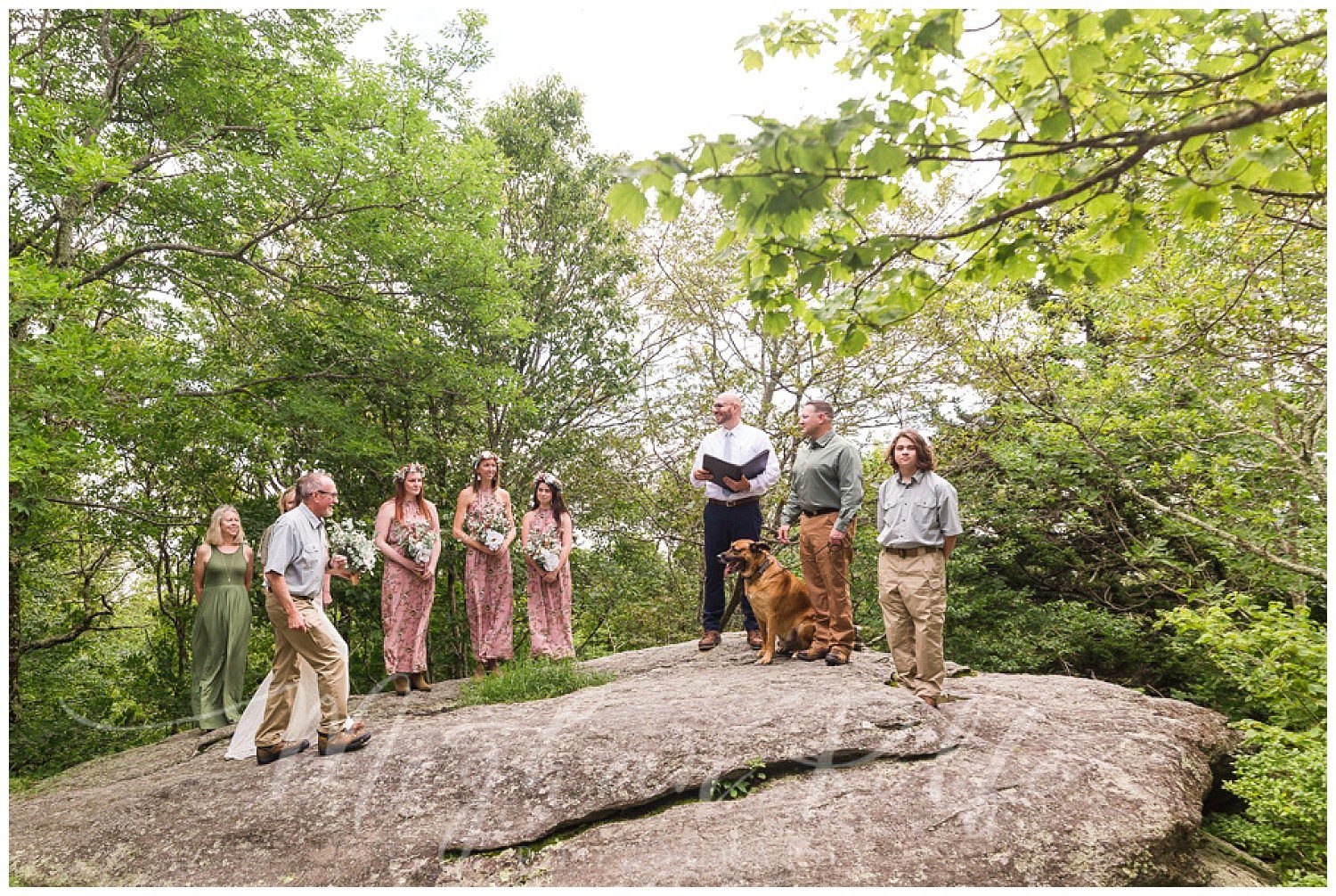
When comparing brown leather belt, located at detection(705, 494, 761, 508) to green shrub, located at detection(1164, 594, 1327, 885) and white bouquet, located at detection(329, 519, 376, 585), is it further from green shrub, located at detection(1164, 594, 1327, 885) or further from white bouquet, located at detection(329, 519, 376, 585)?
green shrub, located at detection(1164, 594, 1327, 885)

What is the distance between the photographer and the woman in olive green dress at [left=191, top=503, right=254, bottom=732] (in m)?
7.25

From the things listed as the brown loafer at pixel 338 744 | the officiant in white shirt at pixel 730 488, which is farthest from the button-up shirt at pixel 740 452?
the brown loafer at pixel 338 744

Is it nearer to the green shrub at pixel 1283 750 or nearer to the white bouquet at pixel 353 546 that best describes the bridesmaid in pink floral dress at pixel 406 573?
the white bouquet at pixel 353 546

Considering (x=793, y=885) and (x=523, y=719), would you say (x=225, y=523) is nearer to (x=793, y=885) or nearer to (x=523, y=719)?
(x=523, y=719)

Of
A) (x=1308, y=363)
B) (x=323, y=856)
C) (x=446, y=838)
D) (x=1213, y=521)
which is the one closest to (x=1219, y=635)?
(x=1308, y=363)

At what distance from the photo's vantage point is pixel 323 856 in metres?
4.18

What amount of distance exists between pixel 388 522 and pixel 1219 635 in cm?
690

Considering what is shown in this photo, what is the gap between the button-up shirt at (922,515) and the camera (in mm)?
5480

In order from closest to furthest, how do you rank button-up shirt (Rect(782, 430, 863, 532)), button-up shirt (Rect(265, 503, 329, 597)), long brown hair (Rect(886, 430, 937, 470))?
button-up shirt (Rect(265, 503, 329, 597)) → long brown hair (Rect(886, 430, 937, 470)) → button-up shirt (Rect(782, 430, 863, 532))

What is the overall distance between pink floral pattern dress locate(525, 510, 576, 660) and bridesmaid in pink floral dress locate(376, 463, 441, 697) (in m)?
0.99

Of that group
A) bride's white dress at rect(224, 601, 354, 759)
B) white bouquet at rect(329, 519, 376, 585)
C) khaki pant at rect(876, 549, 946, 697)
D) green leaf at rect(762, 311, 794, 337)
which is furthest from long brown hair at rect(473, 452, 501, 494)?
green leaf at rect(762, 311, 794, 337)

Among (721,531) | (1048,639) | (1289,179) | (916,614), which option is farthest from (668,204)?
(1048,639)

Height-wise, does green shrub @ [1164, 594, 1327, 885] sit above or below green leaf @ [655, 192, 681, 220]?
below

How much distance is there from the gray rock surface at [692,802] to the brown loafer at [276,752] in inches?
3.4
